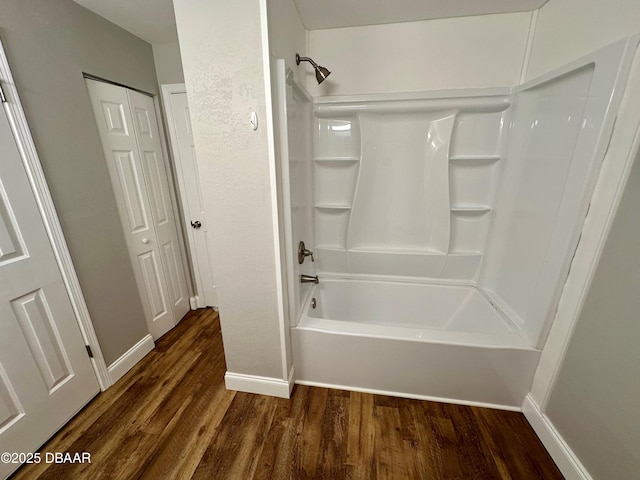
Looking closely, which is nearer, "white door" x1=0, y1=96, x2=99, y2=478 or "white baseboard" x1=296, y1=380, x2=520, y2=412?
"white door" x1=0, y1=96, x2=99, y2=478

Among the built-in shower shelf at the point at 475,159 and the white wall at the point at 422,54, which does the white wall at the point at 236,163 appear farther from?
the built-in shower shelf at the point at 475,159

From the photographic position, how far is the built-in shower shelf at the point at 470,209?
1836mm

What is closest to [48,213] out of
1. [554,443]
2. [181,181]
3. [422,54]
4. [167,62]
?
[181,181]

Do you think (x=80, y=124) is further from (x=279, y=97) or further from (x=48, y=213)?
(x=279, y=97)

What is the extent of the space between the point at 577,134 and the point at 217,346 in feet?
8.51

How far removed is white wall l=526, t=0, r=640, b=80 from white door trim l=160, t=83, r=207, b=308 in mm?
2357

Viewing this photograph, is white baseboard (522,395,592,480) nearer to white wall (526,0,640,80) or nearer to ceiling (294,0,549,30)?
white wall (526,0,640,80)

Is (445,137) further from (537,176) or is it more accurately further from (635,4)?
(635,4)


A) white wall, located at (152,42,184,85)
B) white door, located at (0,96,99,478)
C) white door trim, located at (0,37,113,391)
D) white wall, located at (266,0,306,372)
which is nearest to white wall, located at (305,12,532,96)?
white wall, located at (266,0,306,372)

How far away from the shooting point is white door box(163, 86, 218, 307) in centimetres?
193

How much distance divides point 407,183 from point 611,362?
4.68 ft

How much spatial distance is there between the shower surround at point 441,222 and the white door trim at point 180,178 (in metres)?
1.12

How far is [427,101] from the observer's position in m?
1.68

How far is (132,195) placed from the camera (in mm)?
1732
